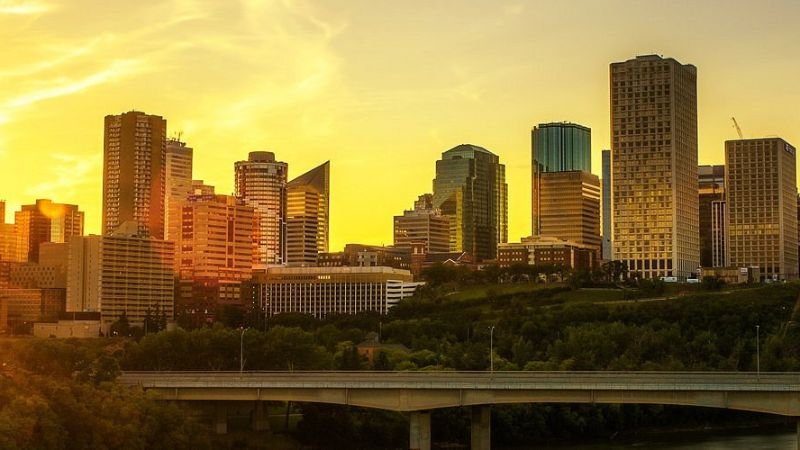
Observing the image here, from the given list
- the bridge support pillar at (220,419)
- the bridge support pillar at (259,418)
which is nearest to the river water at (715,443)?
the bridge support pillar at (259,418)

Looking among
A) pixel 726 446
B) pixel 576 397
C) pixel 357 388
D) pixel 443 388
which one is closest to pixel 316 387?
pixel 357 388

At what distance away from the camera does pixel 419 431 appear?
12012cm

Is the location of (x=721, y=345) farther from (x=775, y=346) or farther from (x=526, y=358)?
(x=526, y=358)

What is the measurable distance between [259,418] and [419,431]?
21.6 meters

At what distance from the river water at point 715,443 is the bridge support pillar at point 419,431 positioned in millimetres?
19348

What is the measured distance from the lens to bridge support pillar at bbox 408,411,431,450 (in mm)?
119500

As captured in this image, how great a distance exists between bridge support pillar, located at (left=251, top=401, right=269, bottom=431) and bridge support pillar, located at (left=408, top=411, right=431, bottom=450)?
65.0 ft

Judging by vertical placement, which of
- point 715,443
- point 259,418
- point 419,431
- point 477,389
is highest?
point 477,389

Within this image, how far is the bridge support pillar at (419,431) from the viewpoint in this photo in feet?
392

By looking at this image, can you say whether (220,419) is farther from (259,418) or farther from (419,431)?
(419,431)

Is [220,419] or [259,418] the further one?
[259,418]

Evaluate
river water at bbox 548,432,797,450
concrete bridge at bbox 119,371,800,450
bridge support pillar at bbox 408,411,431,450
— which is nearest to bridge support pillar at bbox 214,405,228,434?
concrete bridge at bbox 119,371,800,450

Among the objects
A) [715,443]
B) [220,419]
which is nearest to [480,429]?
[220,419]

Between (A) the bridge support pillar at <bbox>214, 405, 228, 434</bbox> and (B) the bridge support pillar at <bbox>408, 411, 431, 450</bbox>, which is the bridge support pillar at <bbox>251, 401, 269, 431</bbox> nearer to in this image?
(A) the bridge support pillar at <bbox>214, 405, 228, 434</bbox>
